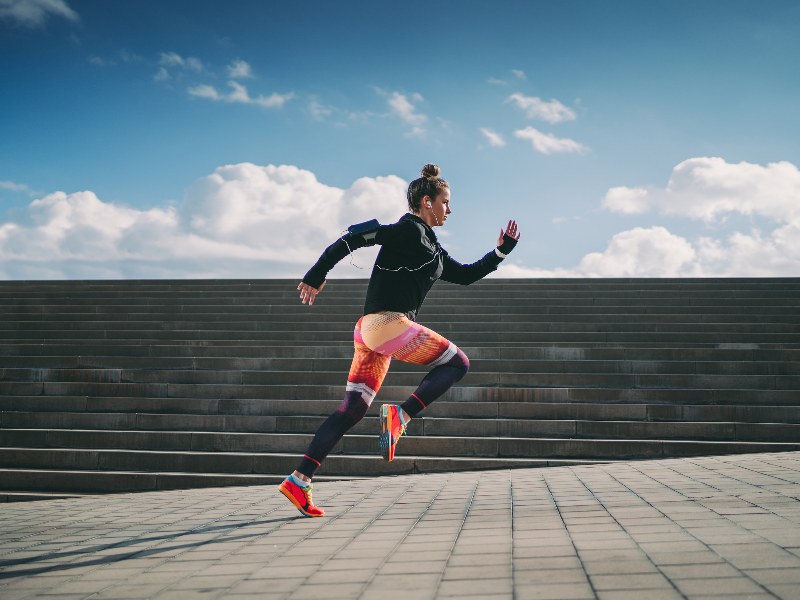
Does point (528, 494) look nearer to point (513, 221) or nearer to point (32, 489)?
point (513, 221)

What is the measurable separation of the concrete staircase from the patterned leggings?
94.4 inches

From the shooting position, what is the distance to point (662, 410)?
5945 millimetres

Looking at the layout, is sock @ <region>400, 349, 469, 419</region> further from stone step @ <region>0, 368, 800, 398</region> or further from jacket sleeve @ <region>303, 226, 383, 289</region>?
stone step @ <region>0, 368, 800, 398</region>

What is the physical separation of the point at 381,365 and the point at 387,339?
0.20 metres

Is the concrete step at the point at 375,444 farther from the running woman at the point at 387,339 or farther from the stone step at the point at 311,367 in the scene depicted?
the running woman at the point at 387,339

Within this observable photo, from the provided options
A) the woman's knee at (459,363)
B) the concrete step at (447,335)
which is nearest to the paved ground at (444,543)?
the woman's knee at (459,363)

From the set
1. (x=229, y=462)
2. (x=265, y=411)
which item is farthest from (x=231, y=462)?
(x=265, y=411)

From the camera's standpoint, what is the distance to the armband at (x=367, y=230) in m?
3.03

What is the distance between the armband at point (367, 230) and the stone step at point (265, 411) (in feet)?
11.4

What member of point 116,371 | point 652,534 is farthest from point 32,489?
point 652,534

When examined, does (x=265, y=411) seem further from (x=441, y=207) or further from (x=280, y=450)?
(x=441, y=207)

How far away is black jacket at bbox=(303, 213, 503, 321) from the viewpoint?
299 centimetres

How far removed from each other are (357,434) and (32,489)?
3045 millimetres

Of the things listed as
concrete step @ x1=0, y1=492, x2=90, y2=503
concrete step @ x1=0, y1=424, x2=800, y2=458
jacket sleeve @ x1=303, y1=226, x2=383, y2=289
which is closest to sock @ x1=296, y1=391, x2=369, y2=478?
jacket sleeve @ x1=303, y1=226, x2=383, y2=289
